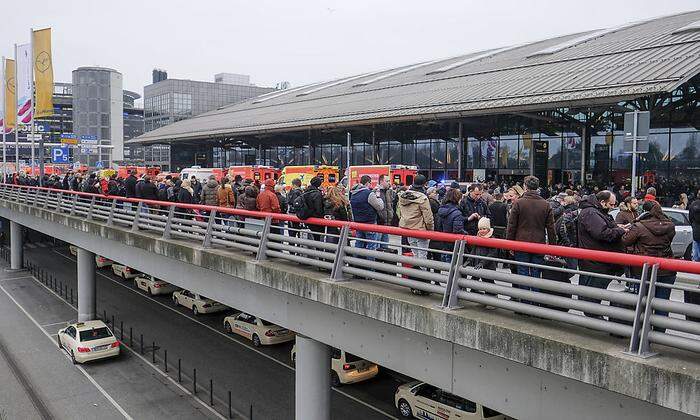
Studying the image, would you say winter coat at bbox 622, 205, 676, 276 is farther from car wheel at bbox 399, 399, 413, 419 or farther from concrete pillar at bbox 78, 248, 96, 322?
concrete pillar at bbox 78, 248, 96, 322

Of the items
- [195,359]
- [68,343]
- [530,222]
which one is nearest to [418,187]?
[530,222]

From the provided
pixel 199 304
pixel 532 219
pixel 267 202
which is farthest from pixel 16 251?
pixel 532 219

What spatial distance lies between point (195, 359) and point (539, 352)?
18.5 metres

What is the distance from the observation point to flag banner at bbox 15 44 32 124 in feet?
106

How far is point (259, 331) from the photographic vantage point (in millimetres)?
23328

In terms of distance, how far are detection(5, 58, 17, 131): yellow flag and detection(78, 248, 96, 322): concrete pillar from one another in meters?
20.1

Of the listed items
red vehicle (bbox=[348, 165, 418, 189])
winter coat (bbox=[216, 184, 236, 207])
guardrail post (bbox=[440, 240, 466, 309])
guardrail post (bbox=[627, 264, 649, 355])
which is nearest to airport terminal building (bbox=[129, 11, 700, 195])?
red vehicle (bbox=[348, 165, 418, 189])

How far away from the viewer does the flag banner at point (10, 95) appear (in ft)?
125

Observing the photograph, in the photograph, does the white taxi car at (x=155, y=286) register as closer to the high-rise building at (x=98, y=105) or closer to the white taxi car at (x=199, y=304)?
the white taxi car at (x=199, y=304)

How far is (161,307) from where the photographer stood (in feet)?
97.9

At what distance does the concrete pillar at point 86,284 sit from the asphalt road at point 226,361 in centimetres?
Result: 222

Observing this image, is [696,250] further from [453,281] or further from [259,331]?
[259,331]

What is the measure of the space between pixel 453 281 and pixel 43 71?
31734 mm

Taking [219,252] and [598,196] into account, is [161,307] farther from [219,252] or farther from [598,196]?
[598,196]
